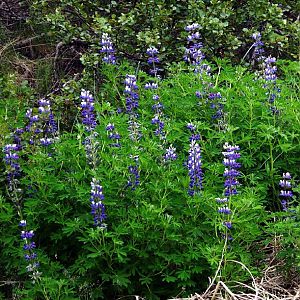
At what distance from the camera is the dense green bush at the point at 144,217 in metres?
3.07

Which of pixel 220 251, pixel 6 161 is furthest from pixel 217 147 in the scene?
pixel 6 161

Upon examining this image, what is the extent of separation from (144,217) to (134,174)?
0.80 feet

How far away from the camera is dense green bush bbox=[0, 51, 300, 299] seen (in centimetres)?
307

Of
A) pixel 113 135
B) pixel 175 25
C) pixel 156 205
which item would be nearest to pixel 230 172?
pixel 156 205

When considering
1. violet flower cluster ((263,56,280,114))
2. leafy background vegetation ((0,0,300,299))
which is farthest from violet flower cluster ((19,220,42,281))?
violet flower cluster ((263,56,280,114))

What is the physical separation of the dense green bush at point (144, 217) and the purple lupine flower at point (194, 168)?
3cm

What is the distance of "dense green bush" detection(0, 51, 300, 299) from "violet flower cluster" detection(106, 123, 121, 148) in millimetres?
33

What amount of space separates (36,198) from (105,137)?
51 centimetres

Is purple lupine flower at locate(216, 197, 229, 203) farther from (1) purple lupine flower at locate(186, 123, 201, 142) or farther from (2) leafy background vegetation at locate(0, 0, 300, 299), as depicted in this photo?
(1) purple lupine flower at locate(186, 123, 201, 142)

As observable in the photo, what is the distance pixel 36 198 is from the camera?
128 inches

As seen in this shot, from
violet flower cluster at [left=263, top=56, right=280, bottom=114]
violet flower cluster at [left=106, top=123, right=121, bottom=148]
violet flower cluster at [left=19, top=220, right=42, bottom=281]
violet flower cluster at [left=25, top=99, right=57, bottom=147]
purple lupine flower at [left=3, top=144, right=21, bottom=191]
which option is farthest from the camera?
violet flower cluster at [left=263, top=56, right=280, bottom=114]

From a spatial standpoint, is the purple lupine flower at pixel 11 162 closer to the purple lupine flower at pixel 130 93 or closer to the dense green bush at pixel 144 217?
the dense green bush at pixel 144 217

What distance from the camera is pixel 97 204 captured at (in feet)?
9.77

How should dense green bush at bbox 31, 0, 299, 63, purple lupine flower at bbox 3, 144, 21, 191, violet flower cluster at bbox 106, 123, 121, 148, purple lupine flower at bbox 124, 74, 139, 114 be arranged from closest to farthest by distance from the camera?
purple lupine flower at bbox 3, 144, 21, 191
violet flower cluster at bbox 106, 123, 121, 148
purple lupine flower at bbox 124, 74, 139, 114
dense green bush at bbox 31, 0, 299, 63
